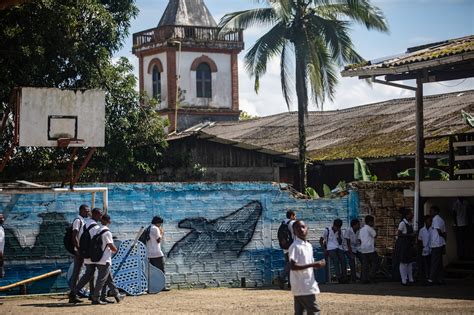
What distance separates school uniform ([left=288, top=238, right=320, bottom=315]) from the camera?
12102mm

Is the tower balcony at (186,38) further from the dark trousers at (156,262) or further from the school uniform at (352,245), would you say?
the dark trousers at (156,262)

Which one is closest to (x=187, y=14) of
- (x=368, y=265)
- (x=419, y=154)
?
(x=419, y=154)

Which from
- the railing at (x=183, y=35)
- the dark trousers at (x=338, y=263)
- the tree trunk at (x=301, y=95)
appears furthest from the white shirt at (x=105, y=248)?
the railing at (x=183, y=35)

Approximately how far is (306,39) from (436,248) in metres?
10.3

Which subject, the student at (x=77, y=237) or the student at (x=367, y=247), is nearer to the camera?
the student at (x=77, y=237)

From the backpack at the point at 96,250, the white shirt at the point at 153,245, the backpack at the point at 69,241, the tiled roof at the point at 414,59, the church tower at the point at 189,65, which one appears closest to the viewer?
the backpack at the point at 96,250

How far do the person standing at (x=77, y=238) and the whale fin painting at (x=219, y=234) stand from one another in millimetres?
2960

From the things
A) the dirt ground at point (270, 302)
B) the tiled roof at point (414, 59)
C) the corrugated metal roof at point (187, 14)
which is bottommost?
the dirt ground at point (270, 302)

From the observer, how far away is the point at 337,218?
22.1 m

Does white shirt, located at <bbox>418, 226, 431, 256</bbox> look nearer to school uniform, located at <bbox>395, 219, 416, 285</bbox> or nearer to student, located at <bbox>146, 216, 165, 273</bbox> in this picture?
school uniform, located at <bbox>395, 219, 416, 285</bbox>

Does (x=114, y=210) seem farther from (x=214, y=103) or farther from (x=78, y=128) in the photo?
(x=214, y=103)

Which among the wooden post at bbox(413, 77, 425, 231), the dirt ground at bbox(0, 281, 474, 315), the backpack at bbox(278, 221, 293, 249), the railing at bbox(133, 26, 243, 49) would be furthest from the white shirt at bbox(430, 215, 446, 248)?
the railing at bbox(133, 26, 243, 49)

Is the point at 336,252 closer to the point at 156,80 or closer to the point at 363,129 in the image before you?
the point at 363,129

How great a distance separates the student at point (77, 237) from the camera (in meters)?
17.6
